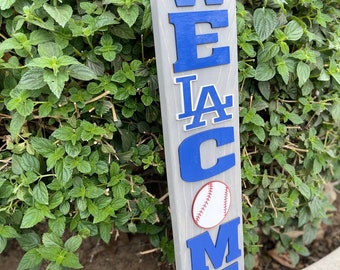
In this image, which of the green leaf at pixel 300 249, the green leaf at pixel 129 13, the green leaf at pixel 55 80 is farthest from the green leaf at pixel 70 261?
the green leaf at pixel 300 249

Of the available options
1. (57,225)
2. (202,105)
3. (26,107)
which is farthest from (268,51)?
(57,225)

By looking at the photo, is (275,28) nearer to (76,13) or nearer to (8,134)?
(76,13)

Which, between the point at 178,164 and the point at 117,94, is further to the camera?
the point at 117,94

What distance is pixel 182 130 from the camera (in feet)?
3.94

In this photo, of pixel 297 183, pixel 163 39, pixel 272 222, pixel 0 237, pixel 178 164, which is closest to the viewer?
pixel 163 39

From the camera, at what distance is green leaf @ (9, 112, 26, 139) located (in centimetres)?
124

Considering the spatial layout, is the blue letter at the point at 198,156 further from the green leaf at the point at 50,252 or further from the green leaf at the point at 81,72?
the green leaf at the point at 50,252

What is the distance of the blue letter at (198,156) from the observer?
1217 millimetres

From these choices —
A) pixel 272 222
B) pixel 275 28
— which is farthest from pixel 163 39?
pixel 272 222

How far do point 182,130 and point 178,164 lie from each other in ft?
0.36

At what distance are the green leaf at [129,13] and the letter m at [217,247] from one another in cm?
76

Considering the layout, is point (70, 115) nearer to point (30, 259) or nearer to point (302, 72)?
point (30, 259)

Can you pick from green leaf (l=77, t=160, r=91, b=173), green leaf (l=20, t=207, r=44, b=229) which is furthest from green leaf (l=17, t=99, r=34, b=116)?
green leaf (l=20, t=207, r=44, b=229)

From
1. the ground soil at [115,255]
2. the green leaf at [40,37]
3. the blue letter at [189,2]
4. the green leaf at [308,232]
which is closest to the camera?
the blue letter at [189,2]
